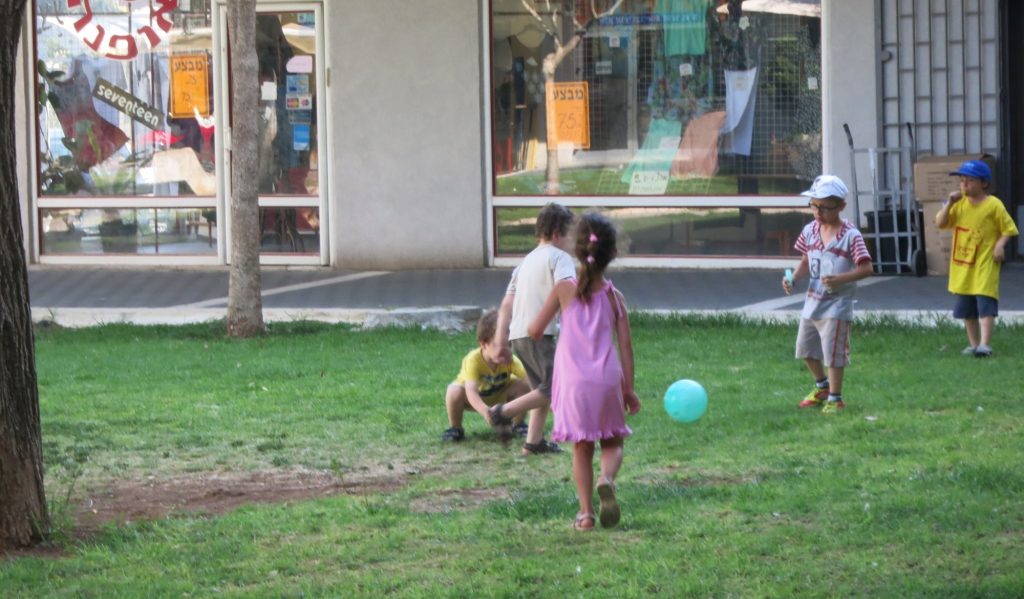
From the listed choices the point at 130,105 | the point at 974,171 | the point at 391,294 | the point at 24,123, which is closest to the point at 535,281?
the point at 974,171

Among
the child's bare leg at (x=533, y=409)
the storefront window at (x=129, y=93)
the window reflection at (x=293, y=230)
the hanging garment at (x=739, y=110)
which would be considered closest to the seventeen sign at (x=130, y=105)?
the storefront window at (x=129, y=93)

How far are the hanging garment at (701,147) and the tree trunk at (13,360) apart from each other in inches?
425

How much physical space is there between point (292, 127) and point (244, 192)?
508 centimetres

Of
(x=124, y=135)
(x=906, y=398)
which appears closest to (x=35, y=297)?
(x=124, y=135)

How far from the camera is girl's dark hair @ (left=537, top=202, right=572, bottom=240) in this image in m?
7.23

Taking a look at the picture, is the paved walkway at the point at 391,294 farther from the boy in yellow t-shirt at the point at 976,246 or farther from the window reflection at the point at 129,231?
the boy in yellow t-shirt at the point at 976,246

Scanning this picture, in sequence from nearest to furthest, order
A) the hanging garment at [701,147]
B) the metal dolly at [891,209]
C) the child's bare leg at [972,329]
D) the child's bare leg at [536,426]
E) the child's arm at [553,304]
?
the child's arm at [553,304], the child's bare leg at [536,426], the child's bare leg at [972,329], the metal dolly at [891,209], the hanging garment at [701,147]

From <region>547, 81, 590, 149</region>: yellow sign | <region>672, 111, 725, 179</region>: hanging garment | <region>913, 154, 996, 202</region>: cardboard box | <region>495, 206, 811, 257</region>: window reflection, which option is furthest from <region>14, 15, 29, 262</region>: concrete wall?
<region>913, 154, 996, 202</region>: cardboard box

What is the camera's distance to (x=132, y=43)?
56.5 feet

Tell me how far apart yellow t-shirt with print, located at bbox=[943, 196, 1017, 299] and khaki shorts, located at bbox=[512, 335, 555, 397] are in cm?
386

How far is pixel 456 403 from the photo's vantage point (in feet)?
26.3

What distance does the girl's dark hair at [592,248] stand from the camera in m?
6.04

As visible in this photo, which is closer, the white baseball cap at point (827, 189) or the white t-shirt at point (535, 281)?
the white t-shirt at point (535, 281)

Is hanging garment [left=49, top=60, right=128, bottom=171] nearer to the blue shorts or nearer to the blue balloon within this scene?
the blue shorts
